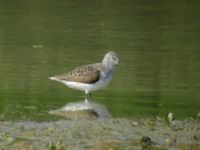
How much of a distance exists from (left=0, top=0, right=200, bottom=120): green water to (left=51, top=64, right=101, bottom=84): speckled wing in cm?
28

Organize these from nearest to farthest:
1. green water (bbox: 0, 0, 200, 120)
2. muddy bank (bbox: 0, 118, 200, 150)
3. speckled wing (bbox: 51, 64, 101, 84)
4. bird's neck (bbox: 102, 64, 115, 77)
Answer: muddy bank (bbox: 0, 118, 200, 150) → green water (bbox: 0, 0, 200, 120) → speckled wing (bbox: 51, 64, 101, 84) → bird's neck (bbox: 102, 64, 115, 77)

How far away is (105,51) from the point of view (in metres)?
19.1

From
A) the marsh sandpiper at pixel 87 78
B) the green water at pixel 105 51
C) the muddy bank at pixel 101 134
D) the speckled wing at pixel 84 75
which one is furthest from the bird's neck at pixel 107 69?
the muddy bank at pixel 101 134

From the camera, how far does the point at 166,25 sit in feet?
78.3

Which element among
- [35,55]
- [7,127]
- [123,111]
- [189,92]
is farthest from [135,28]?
[7,127]

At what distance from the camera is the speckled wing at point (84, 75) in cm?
1428

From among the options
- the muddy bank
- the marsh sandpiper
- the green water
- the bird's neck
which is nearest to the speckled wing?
the marsh sandpiper

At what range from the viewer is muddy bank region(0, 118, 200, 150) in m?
10.6

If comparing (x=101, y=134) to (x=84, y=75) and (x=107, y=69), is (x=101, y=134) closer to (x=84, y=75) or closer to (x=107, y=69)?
(x=84, y=75)

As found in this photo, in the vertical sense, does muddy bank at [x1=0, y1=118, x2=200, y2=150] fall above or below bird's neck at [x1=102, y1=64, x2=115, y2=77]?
below

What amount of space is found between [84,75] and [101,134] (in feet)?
10.0

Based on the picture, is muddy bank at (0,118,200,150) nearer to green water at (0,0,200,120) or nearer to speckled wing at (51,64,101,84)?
green water at (0,0,200,120)

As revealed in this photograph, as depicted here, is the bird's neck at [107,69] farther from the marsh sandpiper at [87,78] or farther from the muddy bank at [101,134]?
the muddy bank at [101,134]

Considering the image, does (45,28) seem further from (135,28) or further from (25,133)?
(25,133)
